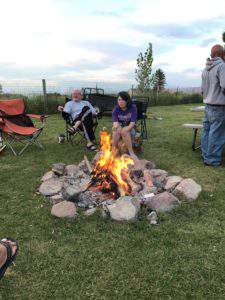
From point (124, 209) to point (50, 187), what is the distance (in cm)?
121

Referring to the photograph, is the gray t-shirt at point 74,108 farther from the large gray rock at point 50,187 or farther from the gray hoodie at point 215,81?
the large gray rock at point 50,187

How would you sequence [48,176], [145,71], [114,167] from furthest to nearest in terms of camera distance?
[145,71] < [48,176] < [114,167]

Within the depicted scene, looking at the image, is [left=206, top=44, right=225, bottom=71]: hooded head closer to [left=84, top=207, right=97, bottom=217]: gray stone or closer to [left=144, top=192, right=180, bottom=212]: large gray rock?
[left=144, top=192, right=180, bottom=212]: large gray rock

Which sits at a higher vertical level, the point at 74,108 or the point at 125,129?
the point at 74,108

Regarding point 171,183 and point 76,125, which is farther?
point 76,125

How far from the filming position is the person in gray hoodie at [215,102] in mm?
5293

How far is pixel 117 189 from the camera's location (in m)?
4.16

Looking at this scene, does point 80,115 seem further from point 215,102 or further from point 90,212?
point 90,212

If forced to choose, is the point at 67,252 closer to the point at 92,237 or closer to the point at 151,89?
the point at 92,237

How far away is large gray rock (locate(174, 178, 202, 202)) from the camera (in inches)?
160

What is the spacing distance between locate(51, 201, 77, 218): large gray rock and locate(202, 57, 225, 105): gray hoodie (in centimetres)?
308

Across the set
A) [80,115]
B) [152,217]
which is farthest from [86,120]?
[152,217]

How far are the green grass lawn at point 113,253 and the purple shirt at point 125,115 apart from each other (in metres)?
1.83

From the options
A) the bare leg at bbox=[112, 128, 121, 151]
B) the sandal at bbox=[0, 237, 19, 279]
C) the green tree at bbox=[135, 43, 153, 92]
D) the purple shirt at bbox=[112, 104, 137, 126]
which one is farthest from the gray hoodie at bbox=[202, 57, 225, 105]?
the green tree at bbox=[135, 43, 153, 92]
